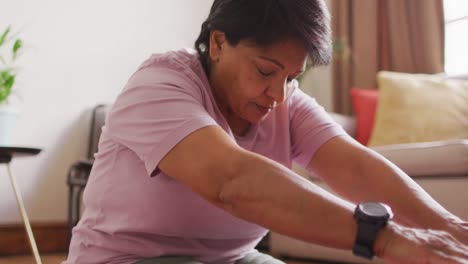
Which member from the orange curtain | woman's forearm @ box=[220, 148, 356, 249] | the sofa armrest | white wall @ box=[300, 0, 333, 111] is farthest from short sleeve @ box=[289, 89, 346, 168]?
white wall @ box=[300, 0, 333, 111]

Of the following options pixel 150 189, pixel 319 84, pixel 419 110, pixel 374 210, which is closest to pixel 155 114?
pixel 150 189

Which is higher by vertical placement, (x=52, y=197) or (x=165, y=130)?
(x=165, y=130)

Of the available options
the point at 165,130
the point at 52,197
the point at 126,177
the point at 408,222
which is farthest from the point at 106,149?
the point at 52,197

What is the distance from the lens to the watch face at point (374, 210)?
2.24ft

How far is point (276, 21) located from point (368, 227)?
1.24 ft

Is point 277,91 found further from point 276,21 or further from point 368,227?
point 368,227

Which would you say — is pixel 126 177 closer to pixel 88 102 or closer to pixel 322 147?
pixel 322 147

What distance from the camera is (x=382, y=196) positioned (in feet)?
3.38

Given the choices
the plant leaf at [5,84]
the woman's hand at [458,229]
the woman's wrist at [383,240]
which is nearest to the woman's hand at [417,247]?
the woman's wrist at [383,240]

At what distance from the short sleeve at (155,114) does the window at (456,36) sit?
2.66m

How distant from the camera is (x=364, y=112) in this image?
3014 mm

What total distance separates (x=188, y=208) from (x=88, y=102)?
103 inches

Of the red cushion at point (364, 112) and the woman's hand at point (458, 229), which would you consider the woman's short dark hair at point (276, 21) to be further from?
the red cushion at point (364, 112)

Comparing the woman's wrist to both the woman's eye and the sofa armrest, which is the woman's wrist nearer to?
the woman's eye
